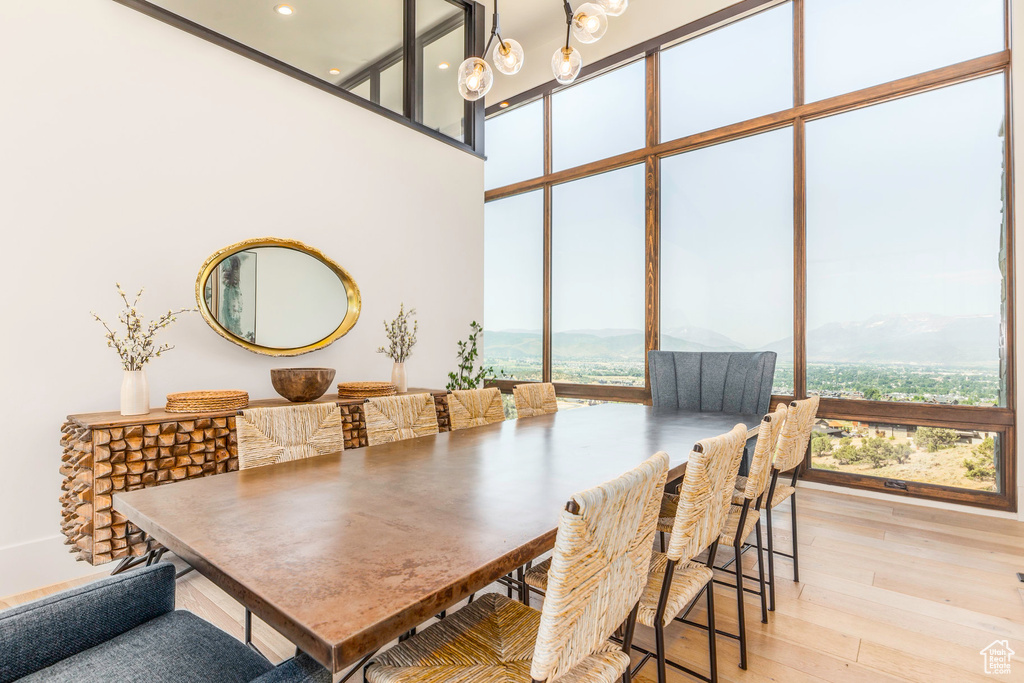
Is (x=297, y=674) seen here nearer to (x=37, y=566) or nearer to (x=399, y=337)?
(x=37, y=566)

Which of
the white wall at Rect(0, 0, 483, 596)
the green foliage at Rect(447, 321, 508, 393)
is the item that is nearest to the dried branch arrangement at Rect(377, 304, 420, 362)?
the white wall at Rect(0, 0, 483, 596)

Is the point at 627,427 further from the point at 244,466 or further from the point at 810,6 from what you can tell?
the point at 810,6

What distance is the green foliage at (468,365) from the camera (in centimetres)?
429

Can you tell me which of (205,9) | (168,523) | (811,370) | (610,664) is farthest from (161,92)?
(811,370)

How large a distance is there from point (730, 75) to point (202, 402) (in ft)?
15.0

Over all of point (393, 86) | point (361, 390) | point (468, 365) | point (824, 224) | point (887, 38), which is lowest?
point (361, 390)

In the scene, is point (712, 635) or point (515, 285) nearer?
point (712, 635)

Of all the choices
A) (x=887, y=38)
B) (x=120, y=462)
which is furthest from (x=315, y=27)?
(x=887, y=38)

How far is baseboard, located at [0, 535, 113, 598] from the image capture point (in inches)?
87.4

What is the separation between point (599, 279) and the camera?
4.96 meters

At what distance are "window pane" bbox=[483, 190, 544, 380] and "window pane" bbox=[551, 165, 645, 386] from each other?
0.21m

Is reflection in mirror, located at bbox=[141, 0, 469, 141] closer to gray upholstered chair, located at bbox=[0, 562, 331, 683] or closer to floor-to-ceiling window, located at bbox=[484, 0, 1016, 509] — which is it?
floor-to-ceiling window, located at bbox=[484, 0, 1016, 509]

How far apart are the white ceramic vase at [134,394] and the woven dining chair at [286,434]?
3.09ft

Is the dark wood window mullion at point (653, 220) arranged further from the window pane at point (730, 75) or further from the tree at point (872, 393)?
the tree at point (872, 393)
